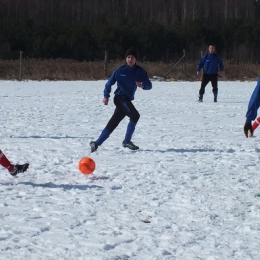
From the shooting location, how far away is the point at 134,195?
20.7ft

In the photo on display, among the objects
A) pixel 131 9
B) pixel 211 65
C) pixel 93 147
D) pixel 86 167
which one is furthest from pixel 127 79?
pixel 131 9

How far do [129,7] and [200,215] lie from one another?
233ft

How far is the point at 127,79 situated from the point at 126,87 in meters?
0.12

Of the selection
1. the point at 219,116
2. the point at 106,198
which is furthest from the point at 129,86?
the point at 219,116

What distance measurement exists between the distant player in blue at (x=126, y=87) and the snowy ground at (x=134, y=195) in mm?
229

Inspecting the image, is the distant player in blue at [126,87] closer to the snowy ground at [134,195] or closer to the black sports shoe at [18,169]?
the snowy ground at [134,195]

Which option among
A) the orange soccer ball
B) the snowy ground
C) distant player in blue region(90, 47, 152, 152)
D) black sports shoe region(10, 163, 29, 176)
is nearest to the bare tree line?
the snowy ground

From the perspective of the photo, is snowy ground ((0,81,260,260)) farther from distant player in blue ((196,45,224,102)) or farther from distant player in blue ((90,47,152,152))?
distant player in blue ((196,45,224,102))

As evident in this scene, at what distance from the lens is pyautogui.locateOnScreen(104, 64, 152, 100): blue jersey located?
29.6 ft

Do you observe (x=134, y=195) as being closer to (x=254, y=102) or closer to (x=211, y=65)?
(x=254, y=102)

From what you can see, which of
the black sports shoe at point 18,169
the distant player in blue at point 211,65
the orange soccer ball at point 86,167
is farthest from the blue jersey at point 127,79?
the distant player in blue at point 211,65

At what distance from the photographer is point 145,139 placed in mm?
10430

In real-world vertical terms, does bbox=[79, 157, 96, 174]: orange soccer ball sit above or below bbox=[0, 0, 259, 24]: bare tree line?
below

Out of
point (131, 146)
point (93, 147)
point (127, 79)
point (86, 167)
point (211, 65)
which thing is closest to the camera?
point (86, 167)
